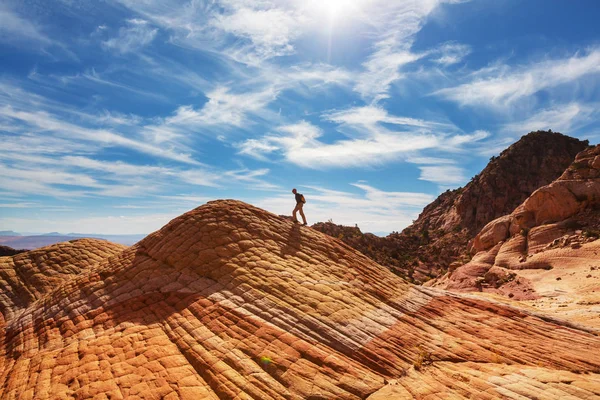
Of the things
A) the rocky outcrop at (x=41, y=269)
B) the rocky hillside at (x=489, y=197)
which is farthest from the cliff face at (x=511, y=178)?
the rocky outcrop at (x=41, y=269)

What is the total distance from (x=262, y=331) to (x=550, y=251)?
29899mm

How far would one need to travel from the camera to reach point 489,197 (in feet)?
209

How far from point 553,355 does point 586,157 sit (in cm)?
3839

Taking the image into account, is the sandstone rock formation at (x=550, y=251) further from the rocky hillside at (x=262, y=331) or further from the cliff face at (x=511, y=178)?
the cliff face at (x=511, y=178)

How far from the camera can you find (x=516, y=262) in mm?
29281

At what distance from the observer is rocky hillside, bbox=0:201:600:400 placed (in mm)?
7309

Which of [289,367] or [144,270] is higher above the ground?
[144,270]

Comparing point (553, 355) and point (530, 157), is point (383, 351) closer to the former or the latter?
point (553, 355)

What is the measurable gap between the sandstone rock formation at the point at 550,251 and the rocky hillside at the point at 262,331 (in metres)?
10.3

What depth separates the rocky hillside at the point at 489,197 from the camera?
5441 cm

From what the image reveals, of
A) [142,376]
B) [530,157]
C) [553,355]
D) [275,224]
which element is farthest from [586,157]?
[142,376]

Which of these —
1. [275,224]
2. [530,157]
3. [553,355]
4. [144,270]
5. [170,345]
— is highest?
[530,157]

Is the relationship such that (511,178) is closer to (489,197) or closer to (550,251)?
(489,197)

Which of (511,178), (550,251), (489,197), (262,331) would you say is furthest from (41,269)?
(511,178)
